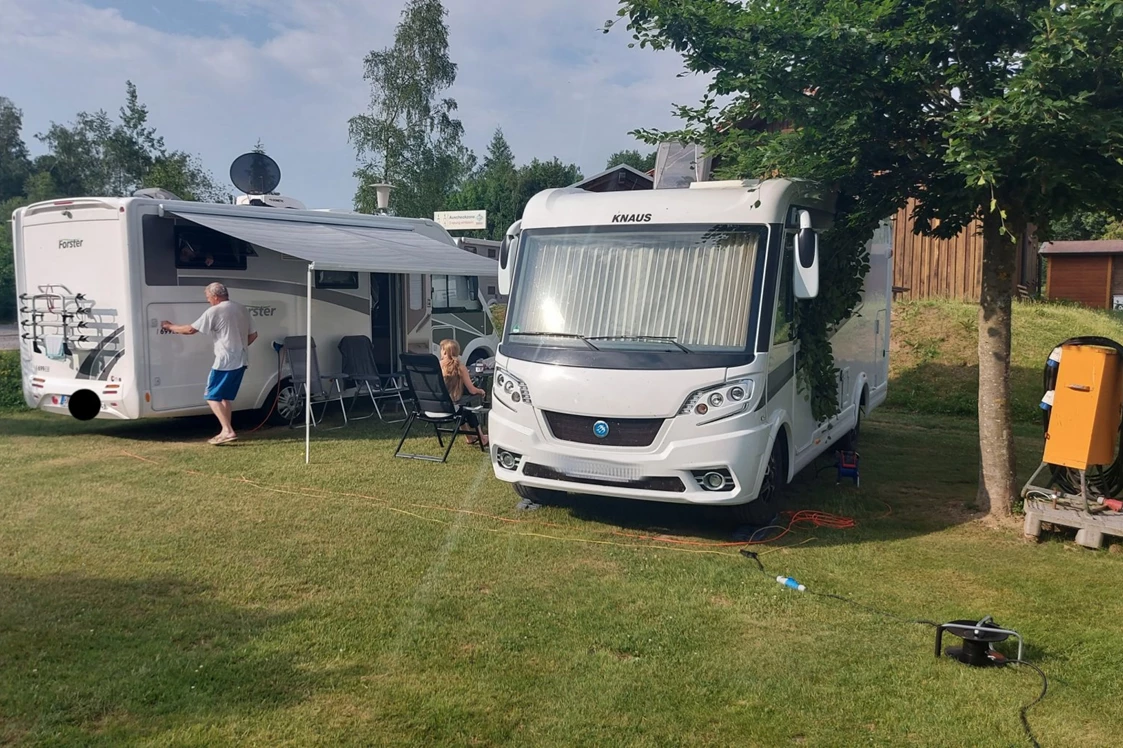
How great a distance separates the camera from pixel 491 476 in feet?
27.4

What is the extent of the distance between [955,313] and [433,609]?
13.3 metres

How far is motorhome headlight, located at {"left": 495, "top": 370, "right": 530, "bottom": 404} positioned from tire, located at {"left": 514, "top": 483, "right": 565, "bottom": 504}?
836 millimetres

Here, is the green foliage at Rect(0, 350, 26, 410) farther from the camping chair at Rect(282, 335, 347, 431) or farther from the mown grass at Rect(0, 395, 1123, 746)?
the mown grass at Rect(0, 395, 1123, 746)

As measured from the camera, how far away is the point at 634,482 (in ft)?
20.3

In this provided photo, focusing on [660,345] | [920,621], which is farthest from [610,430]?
[920,621]

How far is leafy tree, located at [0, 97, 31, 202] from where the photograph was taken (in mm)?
49062

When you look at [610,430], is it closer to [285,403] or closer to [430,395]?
[430,395]

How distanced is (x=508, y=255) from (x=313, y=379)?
15.8ft

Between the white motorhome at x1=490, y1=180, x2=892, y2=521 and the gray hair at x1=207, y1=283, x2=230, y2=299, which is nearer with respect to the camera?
the white motorhome at x1=490, y1=180, x2=892, y2=521

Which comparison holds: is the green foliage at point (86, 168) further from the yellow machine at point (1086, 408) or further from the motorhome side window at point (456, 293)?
the yellow machine at point (1086, 408)

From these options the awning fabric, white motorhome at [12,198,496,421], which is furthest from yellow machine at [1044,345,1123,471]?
white motorhome at [12,198,496,421]

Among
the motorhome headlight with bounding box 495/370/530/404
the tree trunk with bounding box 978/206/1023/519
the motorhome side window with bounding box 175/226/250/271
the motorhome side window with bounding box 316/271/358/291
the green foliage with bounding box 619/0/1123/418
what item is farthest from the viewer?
the motorhome side window with bounding box 316/271/358/291

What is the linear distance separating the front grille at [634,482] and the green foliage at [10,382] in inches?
341

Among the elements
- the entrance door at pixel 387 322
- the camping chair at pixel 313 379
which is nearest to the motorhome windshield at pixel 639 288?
the camping chair at pixel 313 379
